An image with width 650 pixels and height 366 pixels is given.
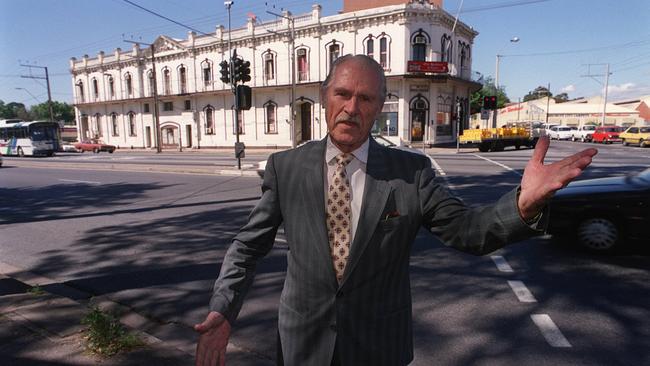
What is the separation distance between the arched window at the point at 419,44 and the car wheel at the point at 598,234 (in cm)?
2670

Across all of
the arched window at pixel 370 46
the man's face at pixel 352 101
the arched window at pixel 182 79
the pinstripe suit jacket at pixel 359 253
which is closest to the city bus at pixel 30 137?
the arched window at pixel 182 79

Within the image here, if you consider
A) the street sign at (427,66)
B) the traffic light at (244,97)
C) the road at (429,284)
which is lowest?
the road at (429,284)

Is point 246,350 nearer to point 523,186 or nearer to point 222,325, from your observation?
point 222,325

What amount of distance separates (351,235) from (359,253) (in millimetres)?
92

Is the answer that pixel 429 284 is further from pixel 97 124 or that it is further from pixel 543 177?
pixel 97 124

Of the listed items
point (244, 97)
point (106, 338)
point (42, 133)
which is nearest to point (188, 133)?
point (42, 133)

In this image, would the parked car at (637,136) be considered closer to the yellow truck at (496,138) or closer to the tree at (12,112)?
the yellow truck at (496,138)

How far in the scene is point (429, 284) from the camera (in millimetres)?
4875

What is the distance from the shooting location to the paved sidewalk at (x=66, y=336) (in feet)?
10.5

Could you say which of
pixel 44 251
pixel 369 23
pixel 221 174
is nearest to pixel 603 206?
pixel 44 251

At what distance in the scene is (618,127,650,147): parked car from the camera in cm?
3238

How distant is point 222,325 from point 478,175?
45.2 feet

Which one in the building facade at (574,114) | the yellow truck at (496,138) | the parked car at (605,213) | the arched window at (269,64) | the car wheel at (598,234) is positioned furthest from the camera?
the building facade at (574,114)

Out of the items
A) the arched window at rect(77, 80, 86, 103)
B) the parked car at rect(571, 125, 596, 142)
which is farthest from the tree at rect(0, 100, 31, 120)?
the parked car at rect(571, 125, 596, 142)
